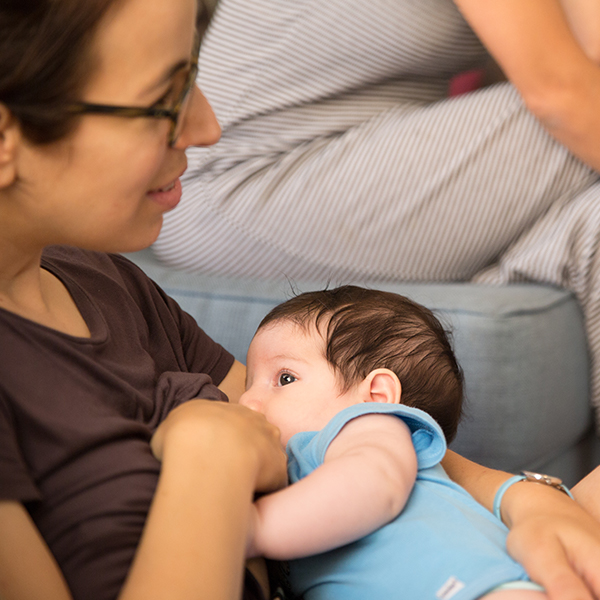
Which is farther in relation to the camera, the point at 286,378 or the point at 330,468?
the point at 286,378

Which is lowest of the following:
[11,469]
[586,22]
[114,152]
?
[11,469]

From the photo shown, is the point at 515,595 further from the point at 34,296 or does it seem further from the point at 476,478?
the point at 34,296

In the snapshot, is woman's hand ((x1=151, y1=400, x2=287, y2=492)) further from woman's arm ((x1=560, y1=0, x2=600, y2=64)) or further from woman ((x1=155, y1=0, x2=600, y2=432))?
woman's arm ((x1=560, y1=0, x2=600, y2=64))

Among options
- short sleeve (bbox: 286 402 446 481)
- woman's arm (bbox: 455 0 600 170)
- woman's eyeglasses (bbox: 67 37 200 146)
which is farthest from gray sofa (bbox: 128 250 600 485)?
woman's eyeglasses (bbox: 67 37 200 146)

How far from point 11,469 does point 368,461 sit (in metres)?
0.37

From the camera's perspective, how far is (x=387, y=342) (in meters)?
1.02

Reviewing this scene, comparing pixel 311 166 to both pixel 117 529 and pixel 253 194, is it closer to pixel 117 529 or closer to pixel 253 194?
pixel 253 194

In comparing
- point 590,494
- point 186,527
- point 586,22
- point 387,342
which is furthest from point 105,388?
point 586,22

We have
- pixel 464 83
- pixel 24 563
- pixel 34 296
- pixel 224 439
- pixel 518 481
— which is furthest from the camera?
pixel 464 83

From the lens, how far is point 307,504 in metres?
0.70

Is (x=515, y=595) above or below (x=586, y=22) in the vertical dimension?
below

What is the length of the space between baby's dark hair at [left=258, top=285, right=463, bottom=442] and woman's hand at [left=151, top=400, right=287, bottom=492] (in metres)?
0.25

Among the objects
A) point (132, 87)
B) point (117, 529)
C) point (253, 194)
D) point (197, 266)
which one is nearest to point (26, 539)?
point (117, 529)

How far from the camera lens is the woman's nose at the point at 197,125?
771 mm
